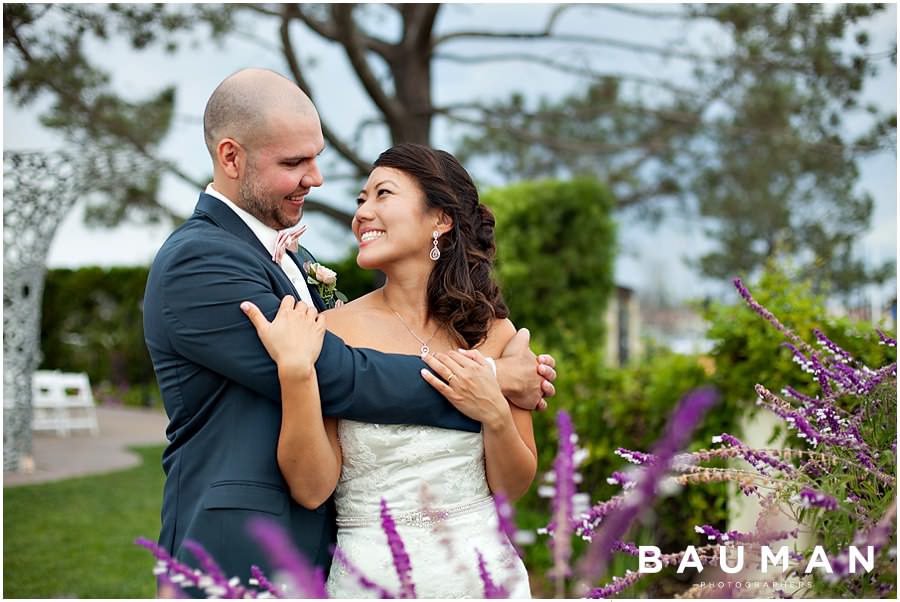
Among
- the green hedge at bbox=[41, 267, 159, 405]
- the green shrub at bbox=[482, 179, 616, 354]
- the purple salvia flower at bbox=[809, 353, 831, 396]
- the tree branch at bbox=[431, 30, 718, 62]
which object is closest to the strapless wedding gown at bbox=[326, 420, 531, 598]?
the purple salvia flower at bbox=[809, 353, 831, 396]

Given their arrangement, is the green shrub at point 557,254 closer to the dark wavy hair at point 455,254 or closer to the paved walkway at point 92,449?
the paved walkway at point 92,449

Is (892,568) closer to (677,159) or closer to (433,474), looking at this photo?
(433,474)

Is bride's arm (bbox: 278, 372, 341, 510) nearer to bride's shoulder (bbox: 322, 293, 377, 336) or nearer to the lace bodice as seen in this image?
the lace bodice

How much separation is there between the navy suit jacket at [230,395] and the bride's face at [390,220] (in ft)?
1.21

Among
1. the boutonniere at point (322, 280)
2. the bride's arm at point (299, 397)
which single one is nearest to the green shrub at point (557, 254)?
the boutonniere at point (322, 280)

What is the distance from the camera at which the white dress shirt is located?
2775 millimetres

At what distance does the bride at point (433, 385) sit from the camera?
2.38m

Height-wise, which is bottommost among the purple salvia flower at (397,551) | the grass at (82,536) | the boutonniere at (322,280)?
the grass at (82,536)

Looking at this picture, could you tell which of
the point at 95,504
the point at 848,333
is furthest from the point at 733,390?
the point at 95,504

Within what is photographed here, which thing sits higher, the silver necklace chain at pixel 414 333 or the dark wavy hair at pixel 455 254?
the dark wavy hair at pixel 455 254

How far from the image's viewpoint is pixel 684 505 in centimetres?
519

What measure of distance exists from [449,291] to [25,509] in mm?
7066

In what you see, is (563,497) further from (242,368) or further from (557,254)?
(557,254)

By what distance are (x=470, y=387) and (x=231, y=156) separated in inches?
40.7
